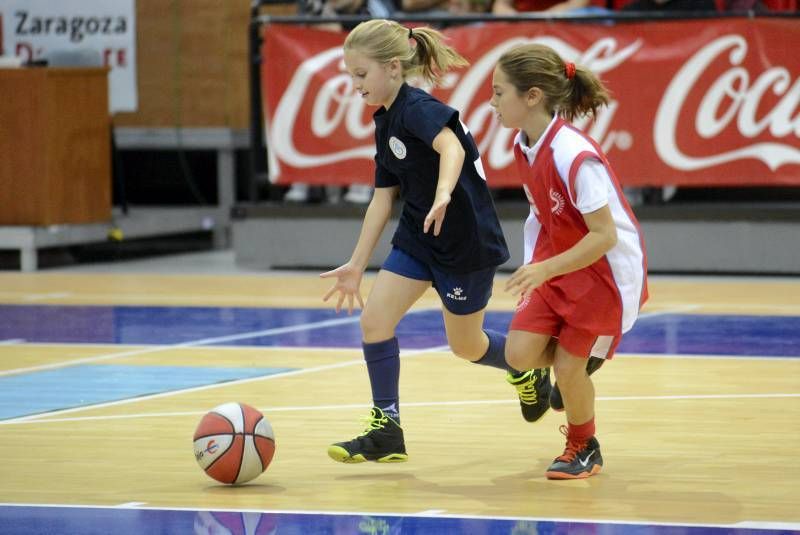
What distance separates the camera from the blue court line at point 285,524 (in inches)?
185

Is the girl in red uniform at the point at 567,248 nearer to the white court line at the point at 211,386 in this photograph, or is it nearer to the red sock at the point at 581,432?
the red sock at the point at 581,432

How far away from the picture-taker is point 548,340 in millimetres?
5691

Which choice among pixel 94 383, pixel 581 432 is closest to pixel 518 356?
pixel 581 432

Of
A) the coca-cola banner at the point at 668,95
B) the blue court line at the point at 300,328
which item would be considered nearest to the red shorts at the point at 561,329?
the blue court line at the point at 300,328

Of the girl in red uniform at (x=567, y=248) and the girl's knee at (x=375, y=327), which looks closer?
the girl in red uniform at (x=567, y=248)

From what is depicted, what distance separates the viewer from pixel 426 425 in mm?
6605

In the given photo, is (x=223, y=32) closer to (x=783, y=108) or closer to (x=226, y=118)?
(x=226, y=118)

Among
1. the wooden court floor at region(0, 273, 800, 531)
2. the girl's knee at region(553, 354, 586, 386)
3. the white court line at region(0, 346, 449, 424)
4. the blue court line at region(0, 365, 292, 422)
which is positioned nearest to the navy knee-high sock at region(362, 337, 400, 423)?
the wooden court floor at region(0, 273, 800, 531)

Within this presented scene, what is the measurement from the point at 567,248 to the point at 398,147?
2.44ft

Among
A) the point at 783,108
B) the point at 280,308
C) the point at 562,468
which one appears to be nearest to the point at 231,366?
the point at 280,308

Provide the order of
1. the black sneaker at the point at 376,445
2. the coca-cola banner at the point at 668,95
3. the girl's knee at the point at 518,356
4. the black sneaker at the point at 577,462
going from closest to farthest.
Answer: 1. the black sneaker at the point at 577,462
2. the girl's knee at the point at 518,356
3. the black sneaker at the point at 376,445
4. the coca-cola banner at the point at 668,95

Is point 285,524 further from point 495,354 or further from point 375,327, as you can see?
point 495,354

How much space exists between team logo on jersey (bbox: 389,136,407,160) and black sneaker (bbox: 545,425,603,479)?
3.91 feet

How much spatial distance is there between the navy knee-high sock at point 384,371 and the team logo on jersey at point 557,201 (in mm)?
781
